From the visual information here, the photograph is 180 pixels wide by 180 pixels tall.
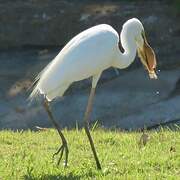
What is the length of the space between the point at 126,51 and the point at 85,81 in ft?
16.9

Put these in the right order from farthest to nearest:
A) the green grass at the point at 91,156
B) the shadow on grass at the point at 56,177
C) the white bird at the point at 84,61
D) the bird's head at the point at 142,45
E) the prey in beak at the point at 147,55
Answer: the prey in beak at the point at 147,55
the bird's head at the point at 142,45
the white bird at the point at 84,61
the green grass at the point at 91,156
the shadow on grass at the point at 56,177

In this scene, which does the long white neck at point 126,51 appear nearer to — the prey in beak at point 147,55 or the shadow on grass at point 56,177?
the prey in beak at point 147,55

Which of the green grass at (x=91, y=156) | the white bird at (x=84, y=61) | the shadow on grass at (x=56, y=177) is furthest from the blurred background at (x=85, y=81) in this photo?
the shadow on grass at (x=56, y=177)

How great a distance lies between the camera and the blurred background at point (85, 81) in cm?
1061

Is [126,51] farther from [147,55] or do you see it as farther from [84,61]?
[84,61]

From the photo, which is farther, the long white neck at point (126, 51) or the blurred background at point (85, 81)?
the blurred background at point (85, 81)

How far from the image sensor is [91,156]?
264 inches

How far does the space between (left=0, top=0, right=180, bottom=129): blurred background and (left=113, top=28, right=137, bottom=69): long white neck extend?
137 inches

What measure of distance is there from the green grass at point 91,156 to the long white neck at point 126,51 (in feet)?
2.89

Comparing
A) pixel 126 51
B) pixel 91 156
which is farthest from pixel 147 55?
pixel 91 156

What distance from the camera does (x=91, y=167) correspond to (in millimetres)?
6176

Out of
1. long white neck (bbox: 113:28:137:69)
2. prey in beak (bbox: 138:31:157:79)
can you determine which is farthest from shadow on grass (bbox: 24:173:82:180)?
prey in beak (bbox: 138:31:157:79)

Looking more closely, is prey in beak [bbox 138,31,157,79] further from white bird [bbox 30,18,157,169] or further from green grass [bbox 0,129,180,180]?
green grass [bbox 0,129,180,180]

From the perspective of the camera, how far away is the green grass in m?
5.92
